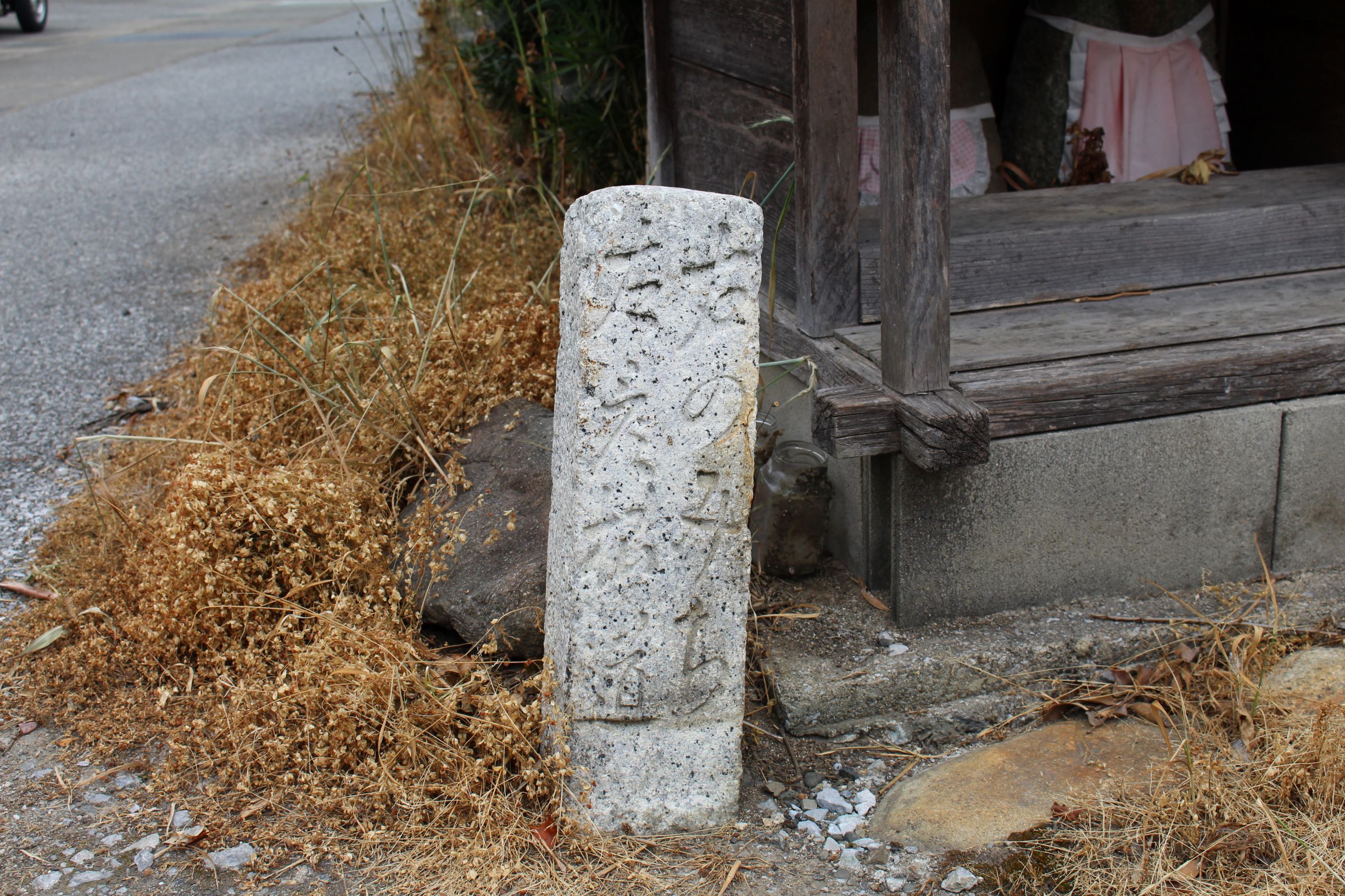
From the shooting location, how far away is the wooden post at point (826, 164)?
2766 millimetres

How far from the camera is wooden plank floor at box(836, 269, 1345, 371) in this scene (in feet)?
9.27

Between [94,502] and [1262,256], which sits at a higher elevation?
[1262,256]

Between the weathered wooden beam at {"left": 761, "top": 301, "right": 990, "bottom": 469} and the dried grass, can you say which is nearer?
the dried grass

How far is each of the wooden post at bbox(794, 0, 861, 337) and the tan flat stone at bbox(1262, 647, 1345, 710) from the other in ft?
4.26

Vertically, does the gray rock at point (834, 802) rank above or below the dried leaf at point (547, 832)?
below

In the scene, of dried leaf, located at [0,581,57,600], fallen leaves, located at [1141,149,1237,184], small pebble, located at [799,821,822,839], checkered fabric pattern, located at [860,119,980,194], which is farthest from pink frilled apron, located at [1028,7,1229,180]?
dried leaf, located at [0,581,57,600]

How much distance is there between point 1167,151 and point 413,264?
9.18 ft

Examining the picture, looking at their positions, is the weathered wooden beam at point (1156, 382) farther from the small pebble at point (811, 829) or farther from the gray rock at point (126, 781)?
the gray rock at point (126, 781)

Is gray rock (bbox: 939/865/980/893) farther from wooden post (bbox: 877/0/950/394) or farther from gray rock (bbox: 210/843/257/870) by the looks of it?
gray rock (bbox: 210/843/257/870)

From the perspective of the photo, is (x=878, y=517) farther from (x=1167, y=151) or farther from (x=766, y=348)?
(x=1167, y=151)

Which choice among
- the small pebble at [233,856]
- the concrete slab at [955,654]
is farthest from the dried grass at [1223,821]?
the small pebble at [233,856]

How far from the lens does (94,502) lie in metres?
3.20

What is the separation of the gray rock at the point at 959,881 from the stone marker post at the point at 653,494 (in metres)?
0.46

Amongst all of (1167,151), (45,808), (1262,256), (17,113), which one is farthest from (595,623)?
(17,113)
